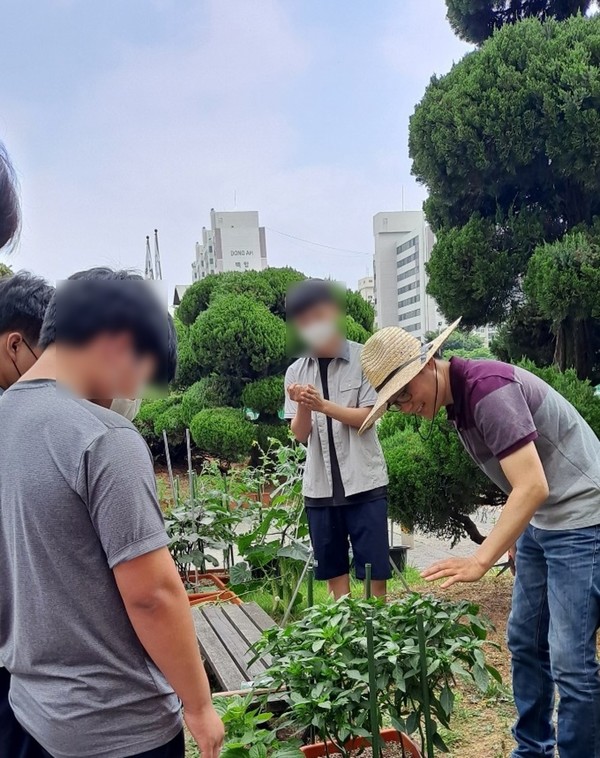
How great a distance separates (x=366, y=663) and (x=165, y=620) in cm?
64

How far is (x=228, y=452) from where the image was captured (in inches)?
313

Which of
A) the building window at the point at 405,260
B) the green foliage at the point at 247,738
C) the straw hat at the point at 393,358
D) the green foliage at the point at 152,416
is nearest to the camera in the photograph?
the green foliage at the point at 247,738

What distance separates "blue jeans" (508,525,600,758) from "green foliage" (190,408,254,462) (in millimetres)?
6105

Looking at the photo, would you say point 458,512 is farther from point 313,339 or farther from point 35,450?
point 35,450

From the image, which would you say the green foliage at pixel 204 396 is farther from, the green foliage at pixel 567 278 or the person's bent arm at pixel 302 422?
the person's bent arm at pixel 302 422

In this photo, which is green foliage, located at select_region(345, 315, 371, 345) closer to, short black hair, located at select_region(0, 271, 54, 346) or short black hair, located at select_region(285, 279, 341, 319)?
short black hair, located at select_region(285, 279, 341, 319)

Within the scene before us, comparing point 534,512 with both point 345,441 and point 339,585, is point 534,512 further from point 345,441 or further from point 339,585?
point 339,585

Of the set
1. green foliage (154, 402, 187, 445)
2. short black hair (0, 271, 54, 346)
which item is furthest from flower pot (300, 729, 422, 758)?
green foliage (154, 402, 187, 445)

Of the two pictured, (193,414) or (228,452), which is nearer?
(228,452)

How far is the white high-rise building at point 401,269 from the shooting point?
3619 centimetres

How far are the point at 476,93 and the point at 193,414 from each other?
244 inches

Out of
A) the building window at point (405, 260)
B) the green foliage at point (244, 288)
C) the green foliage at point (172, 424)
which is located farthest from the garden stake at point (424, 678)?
the building window at point (405, 260)

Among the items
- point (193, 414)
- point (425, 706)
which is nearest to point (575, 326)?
point (425, 706)

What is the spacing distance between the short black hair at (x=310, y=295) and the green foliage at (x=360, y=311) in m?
4.78
